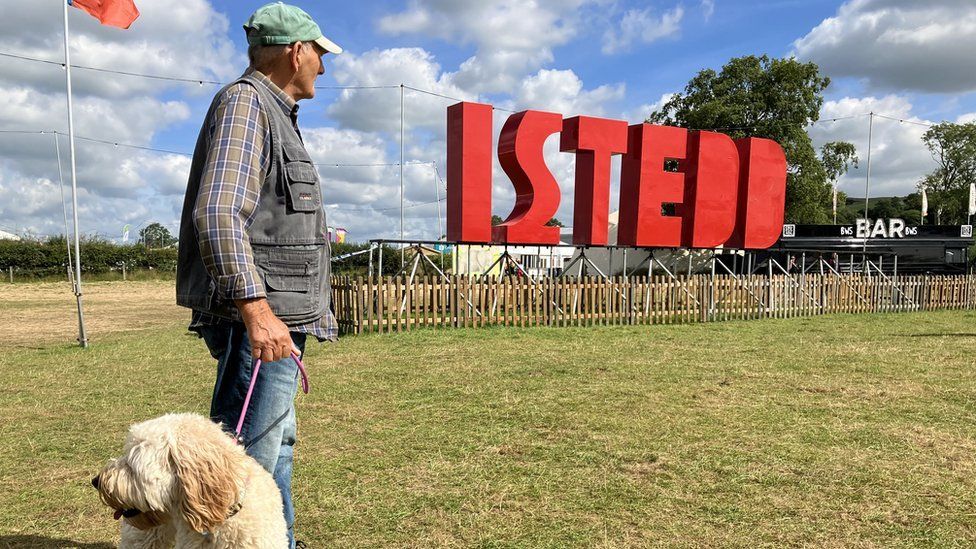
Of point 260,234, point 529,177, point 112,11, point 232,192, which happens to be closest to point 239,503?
point 260,234

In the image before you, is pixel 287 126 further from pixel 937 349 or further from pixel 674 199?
pixel 674 199

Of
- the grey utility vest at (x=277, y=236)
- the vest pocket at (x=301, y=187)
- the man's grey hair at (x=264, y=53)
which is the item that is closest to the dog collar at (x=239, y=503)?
the grey utility vest at (x=277, y=236)

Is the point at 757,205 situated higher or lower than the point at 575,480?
higher

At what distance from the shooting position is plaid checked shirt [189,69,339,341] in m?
1.92

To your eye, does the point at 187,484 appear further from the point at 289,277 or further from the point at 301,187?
the point at 301,187

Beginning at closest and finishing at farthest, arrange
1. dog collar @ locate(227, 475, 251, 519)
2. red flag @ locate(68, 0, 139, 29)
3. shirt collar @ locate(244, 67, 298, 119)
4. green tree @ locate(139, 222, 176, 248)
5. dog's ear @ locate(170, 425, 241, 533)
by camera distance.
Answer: dog's ear @ locate(170, 425, 241, 533)
dog collar @ locate(227, 475, 251, 519)
shirt collar @ locate(244, 67, 298, 119)
red flag @ locate(68, 0, 139, 29)
green tree @ locate(139, 222, 176, 248)

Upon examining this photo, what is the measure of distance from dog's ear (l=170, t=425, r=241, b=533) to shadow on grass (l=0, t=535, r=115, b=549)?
6.32ft

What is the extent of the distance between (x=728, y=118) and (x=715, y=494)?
31.3 m

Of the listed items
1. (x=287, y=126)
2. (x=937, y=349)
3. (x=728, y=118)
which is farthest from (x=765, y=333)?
(x=728, y=118)

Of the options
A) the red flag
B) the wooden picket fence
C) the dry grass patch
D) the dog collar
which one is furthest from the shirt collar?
the dry grass patch

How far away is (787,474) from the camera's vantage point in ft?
13.9

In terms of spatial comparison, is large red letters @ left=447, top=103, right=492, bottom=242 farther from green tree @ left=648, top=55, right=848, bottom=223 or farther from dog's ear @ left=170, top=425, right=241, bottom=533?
green tree @ left=648, top=55, right=848, bottom=223

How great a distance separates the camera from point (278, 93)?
2264 mm

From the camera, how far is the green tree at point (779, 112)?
3166 centimetres
